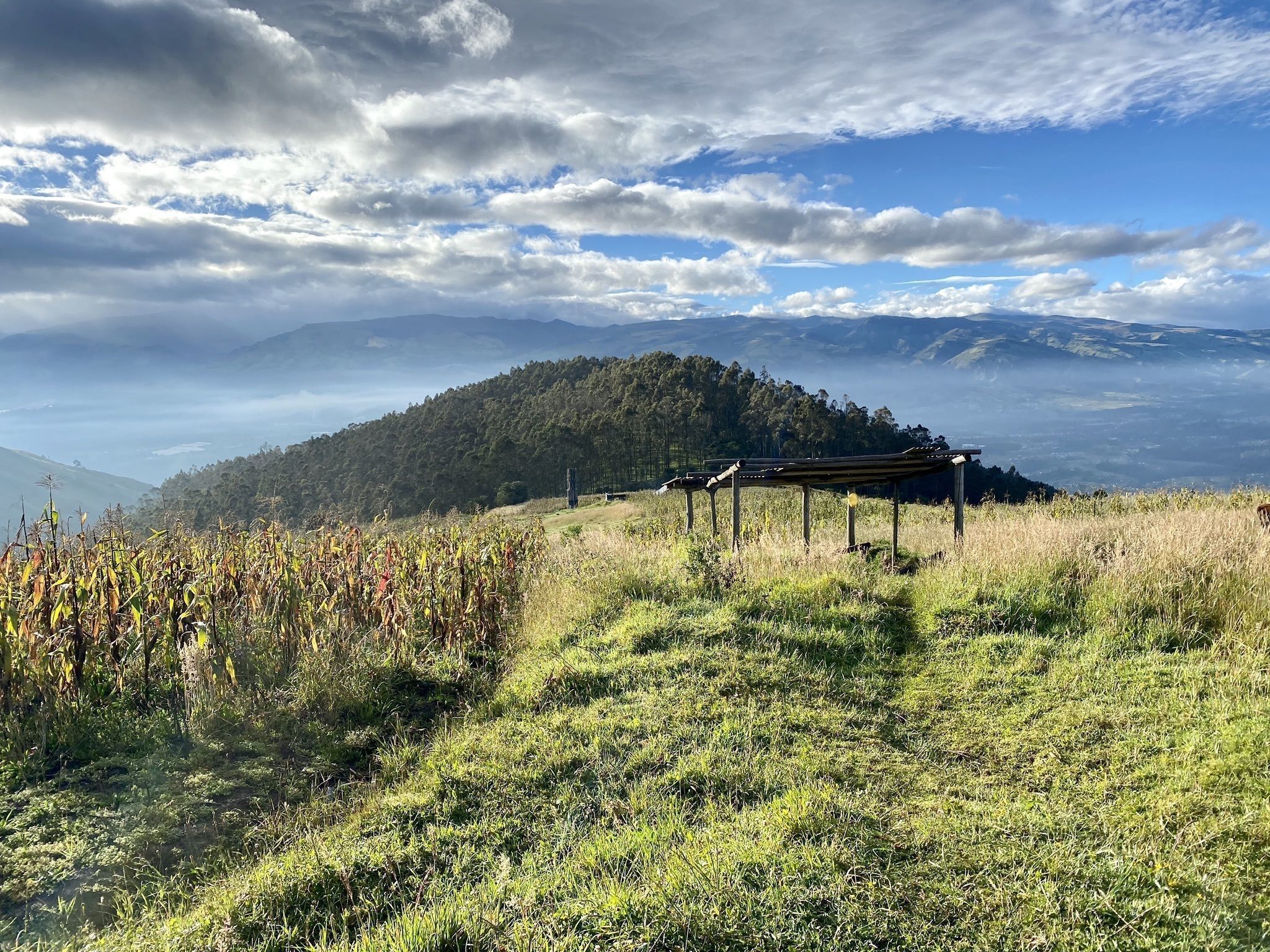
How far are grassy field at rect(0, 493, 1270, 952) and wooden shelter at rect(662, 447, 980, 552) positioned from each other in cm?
263

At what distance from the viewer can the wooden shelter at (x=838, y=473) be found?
10.7 metres

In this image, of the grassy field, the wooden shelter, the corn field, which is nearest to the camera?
the grassy field

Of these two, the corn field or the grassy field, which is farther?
the corn field

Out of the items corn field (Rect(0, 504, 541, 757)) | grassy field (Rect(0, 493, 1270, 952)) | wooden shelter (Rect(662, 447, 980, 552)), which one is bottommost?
grassy field (Rect(0, 493, 1270, 952))

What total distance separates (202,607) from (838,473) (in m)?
9.88

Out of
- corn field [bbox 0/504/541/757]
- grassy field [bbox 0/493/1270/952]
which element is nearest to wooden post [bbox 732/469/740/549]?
grassy field [bbox 0/493/1270/952]

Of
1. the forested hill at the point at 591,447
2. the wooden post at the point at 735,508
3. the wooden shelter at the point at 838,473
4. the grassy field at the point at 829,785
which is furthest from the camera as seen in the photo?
the forested hill at the point at 591,447

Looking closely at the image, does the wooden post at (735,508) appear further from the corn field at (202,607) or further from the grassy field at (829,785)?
the corn field at (202,607)

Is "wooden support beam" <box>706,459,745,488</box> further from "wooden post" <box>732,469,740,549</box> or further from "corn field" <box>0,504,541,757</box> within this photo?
"corn field" <box>0,504,541,757</box>

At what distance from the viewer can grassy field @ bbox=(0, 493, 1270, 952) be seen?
305 centimetres

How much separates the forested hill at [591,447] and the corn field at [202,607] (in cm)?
4661

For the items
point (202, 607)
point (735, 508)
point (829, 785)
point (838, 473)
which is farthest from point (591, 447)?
point (829, 785)

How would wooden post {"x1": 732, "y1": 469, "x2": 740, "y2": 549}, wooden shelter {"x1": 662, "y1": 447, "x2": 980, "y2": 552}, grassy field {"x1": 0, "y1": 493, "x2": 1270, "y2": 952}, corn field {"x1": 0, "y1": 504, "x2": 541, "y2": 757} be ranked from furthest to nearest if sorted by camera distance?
wooden post {"x1": 732, "y1": 469, "x2": 740, "y2": 549}
wooden shelter {"x1": 662, "y1": 447, "x2": 980, "y2": 552}
corn field {"x1": 0, "y1": 504, "x2": 541, "y2": 757}
grassy field {"x1": 0, "y1": 493, "x2": 1270, "y2": 952}

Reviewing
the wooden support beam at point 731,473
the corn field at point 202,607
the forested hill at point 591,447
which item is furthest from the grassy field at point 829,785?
the forested hill at point 591,447
